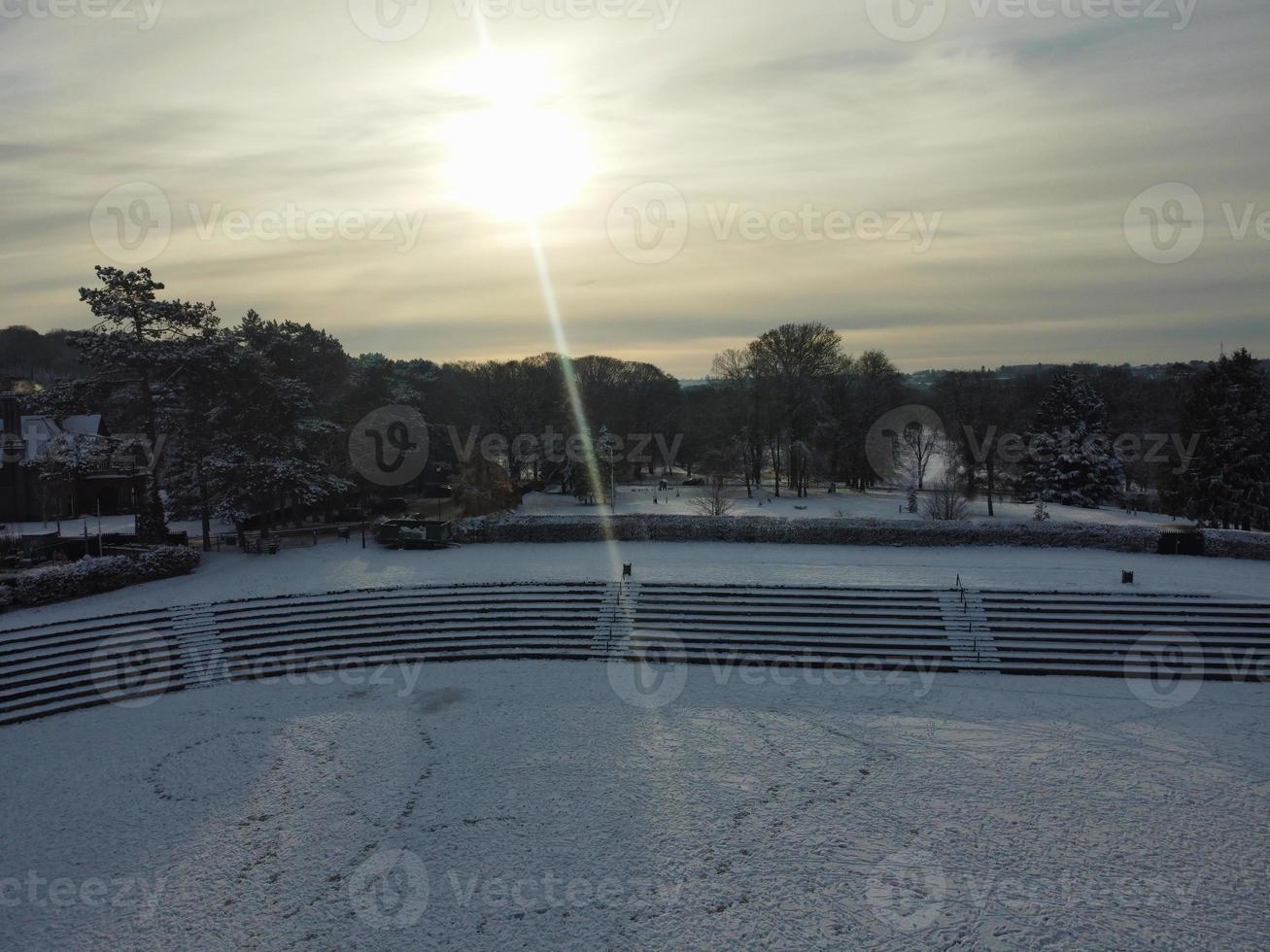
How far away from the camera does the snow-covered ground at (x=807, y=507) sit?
46.4 metres

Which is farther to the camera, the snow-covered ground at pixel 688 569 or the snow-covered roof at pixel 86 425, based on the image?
the snow-covered roof at pixel 86 425

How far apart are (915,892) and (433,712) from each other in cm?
1024

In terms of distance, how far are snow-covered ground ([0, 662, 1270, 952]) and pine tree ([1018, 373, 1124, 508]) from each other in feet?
130

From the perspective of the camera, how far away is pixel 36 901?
412 inches

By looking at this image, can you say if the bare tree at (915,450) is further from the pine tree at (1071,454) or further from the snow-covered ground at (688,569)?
the snow-covered ground at (688,569)

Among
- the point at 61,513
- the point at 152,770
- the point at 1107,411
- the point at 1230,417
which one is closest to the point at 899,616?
the point at 152,770

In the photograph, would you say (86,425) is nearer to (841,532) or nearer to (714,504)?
(714,504)

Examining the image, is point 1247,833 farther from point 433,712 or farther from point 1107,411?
point 1107,411

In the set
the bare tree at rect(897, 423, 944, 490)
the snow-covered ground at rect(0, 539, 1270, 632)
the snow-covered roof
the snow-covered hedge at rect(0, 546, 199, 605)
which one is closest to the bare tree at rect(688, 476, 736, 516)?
the snow-covered ground at rect(0, 539, 1270, 632)

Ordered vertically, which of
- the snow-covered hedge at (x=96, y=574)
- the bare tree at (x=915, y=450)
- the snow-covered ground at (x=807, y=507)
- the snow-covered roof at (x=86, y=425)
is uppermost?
the snow-covered roof at (x=86, y=425)

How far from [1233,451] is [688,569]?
3435 cm

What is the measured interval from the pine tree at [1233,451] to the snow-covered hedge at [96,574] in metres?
49.0

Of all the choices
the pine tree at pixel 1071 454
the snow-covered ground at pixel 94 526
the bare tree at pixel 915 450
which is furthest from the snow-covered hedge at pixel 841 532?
the bare tree at pixel 915 450

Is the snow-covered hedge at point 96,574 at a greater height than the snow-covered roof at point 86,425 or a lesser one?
lesser
